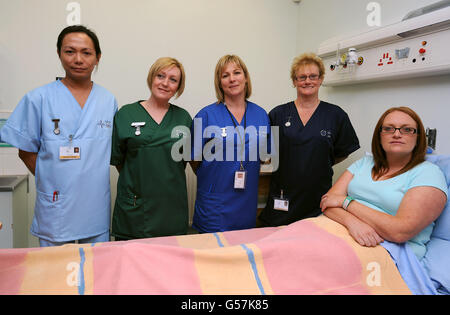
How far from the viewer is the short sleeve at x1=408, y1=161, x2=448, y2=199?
1288mm

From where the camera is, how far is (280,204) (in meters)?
1.92

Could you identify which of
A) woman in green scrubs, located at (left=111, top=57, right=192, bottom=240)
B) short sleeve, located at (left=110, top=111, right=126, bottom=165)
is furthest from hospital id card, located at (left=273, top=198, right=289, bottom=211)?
short sleeve, located at (left=110, top=111, right=126, bottom=165)

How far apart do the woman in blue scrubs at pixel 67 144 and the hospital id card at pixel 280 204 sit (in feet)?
3.31

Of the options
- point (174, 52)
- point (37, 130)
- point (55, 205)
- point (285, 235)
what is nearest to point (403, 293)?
point (285, 235)

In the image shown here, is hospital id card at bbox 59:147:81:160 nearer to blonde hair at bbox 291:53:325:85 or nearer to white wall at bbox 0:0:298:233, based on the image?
white wall at bbox 0:0:298:233

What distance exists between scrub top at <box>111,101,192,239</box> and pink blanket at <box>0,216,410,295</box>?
23.8 inches

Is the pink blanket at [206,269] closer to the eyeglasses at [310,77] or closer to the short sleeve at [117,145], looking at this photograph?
the short sleeve at [117,145]

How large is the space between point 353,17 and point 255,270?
7.07 feet

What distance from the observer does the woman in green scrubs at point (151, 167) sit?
170 cm

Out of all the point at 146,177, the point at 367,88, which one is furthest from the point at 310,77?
the point at 146,177

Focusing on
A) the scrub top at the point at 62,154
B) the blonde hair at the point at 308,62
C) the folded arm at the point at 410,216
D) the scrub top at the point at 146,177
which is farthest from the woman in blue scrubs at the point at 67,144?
the folded arm at the point at 410,216

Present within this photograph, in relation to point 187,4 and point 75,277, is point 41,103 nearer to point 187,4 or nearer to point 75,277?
point 75,277

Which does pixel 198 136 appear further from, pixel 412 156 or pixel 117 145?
pixel 412 156

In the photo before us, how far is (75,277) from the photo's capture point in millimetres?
1038
